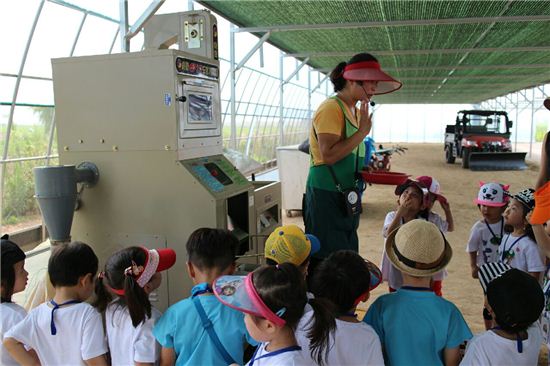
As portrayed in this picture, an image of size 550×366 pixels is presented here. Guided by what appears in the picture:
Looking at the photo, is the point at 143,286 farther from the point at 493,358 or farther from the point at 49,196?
the point at 493,358

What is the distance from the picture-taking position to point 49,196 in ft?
8.75

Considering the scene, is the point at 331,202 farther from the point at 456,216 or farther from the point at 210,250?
the point at 456,216

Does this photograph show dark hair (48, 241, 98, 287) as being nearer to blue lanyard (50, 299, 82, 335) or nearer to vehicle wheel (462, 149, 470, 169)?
blue lanyard (50, 299, 82, 335)

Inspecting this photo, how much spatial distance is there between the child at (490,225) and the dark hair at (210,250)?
1.99m

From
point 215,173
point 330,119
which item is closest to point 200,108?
point 215,173

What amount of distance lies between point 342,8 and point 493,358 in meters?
6.55

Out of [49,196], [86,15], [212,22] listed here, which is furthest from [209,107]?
[86,15]

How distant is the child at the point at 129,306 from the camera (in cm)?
197

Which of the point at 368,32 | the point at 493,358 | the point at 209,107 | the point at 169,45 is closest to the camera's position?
the point at 493,358

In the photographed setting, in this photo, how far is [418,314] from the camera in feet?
6.23

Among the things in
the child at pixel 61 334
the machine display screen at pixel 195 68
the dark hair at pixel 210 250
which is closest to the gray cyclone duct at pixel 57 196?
the child at pixel 61 334

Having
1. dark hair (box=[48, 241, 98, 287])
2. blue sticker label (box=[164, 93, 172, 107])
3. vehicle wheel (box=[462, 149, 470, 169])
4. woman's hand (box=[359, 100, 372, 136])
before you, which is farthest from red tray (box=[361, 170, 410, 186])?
vehicle wheel (box=[462, 149, 470, 169])

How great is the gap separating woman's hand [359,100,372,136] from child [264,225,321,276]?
708mm

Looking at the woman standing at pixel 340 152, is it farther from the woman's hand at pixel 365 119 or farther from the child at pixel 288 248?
the child at pixel 288 248
